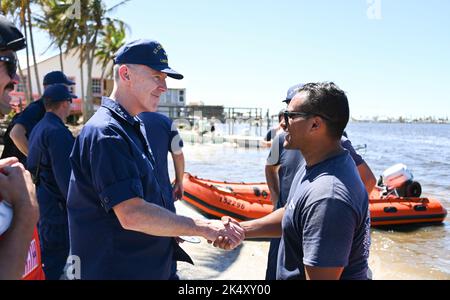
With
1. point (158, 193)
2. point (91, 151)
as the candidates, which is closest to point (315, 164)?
point (158, 193)

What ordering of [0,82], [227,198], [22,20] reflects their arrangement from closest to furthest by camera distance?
1. [0,82]
2. [227,198]
3. [22,20]

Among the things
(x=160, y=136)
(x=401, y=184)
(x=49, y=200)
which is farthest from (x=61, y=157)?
(x=401, y=184)

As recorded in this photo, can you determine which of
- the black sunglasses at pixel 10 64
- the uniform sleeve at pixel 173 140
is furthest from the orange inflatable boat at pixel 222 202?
the black sunglasses at pixel 10 64

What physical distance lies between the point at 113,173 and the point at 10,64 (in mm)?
681

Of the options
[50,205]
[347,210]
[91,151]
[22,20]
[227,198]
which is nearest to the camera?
[347,210]

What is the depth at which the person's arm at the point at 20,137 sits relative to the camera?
4180 mm

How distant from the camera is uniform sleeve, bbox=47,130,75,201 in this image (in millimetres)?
3428

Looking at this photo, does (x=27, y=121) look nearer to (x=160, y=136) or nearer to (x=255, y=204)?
(x=160, y=136)

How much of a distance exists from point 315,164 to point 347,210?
1.33ft

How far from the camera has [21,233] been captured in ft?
4.26

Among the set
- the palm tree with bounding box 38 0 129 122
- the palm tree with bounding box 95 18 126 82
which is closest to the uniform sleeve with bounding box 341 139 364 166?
the palm tree with bounding box 38 0 129 122

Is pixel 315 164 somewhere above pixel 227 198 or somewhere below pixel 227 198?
above

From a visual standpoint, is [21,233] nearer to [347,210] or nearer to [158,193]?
[158,193]

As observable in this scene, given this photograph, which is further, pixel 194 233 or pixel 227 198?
pixel 227 198
